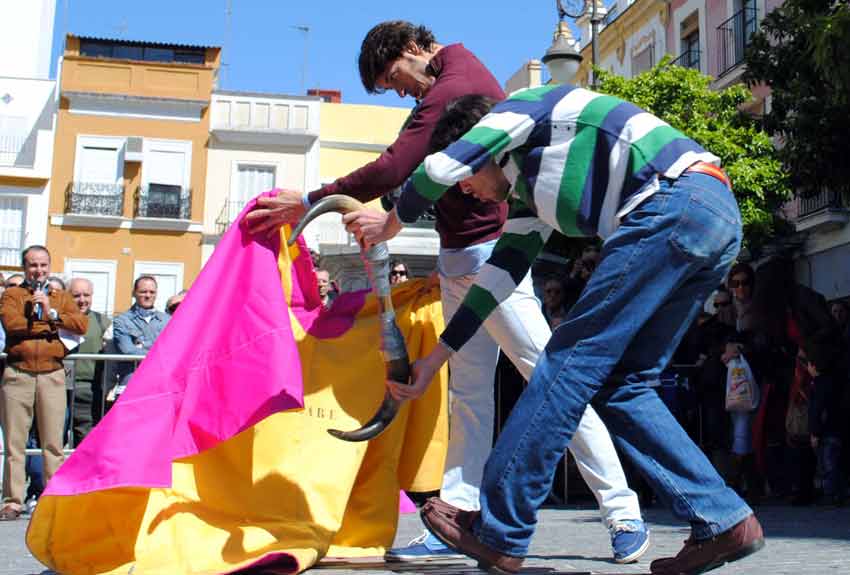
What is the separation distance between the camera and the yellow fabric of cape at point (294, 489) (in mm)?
4086

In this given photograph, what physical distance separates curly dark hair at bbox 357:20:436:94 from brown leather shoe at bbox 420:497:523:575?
81.3 inches

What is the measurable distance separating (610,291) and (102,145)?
37.9m

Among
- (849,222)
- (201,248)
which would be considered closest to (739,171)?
(849,222)

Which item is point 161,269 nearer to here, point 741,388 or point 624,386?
point 741,388

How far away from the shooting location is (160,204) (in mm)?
39000

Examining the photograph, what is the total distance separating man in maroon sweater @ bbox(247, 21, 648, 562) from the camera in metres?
4.46

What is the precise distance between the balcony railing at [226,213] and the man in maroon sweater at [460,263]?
35100 mm

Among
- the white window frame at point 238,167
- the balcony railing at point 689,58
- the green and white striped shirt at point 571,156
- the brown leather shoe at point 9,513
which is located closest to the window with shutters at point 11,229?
the white window frame at point 238,167

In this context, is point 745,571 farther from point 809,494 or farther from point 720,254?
point 809,494

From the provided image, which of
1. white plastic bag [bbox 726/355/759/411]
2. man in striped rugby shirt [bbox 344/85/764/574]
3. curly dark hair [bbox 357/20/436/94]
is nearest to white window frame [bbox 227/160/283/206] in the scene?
white plastic bag [bbox 726/355/759/411]

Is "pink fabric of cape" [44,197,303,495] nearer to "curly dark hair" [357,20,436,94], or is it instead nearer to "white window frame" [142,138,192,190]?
"curly dark hair" [357,20,436,94]

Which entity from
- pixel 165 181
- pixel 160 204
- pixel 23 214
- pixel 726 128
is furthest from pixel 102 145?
pixel 726 128

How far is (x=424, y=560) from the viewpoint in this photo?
4.44 meters

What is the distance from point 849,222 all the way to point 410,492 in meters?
22.5
